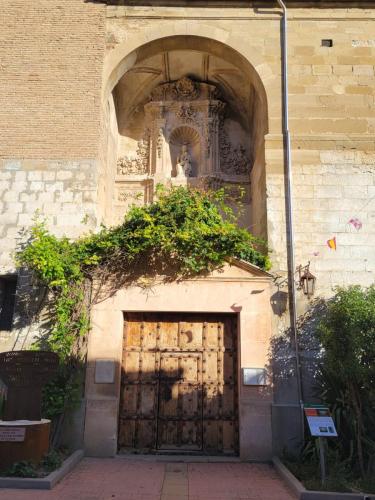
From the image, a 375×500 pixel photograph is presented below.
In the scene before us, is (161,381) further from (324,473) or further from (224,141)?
(224,141)

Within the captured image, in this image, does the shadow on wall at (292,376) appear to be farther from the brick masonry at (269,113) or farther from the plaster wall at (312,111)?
the brick masonry at (269,113)

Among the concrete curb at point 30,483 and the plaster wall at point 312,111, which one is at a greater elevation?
the plaster wall at point 312,111

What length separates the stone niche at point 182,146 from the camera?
10.6 meters

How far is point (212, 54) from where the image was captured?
982cm

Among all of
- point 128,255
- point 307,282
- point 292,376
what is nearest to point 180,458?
point 292,376

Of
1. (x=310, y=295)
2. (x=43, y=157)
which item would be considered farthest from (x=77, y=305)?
(x=310, y=295)

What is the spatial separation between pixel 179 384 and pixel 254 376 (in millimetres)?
1272

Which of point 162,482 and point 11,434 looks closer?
point 11,434

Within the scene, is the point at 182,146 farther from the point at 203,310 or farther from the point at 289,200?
the point at 203,310

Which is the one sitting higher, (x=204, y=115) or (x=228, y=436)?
(x=204, y=115)

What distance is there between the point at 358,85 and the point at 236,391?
636 cm

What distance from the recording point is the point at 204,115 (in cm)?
1100

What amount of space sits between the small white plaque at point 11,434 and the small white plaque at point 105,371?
71.8 inches

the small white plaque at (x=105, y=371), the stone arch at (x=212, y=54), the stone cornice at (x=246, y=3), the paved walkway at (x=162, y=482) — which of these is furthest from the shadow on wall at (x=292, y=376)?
the stone cornice at (x=246, y=3)
